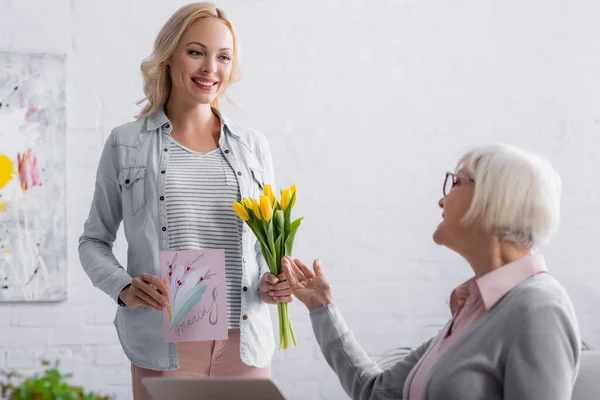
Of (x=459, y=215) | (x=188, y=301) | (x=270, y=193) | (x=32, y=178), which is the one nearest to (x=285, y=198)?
(x=270, y=193)

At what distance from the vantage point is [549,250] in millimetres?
4203

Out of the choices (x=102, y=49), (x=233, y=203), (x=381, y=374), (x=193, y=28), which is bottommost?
(x=381, y=374)

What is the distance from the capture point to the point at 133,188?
2.22 metres

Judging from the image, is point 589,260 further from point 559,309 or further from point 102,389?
point 559,309

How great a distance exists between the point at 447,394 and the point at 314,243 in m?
2.35

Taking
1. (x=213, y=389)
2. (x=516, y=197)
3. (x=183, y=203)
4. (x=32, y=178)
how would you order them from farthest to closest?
(x=32, y=178) < (x=183, y=203) < (x=516, y=197) < (x=213, y=389)

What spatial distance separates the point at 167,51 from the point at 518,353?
1.28 m

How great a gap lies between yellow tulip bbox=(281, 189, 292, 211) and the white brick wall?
1.71 m

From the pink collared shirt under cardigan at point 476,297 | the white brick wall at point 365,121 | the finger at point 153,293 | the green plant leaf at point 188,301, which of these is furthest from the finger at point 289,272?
the white brick wall at point 365,121

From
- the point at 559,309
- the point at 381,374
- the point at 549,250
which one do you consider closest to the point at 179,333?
the point at 381,374

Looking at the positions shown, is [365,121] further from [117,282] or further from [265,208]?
[117,282]

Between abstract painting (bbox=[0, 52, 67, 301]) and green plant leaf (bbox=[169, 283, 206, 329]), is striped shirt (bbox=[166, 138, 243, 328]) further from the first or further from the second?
abstract painting (bbox=[0, 52, 67, 301])

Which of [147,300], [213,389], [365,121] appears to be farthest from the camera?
[365,121]

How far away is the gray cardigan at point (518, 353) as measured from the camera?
1.50 m
